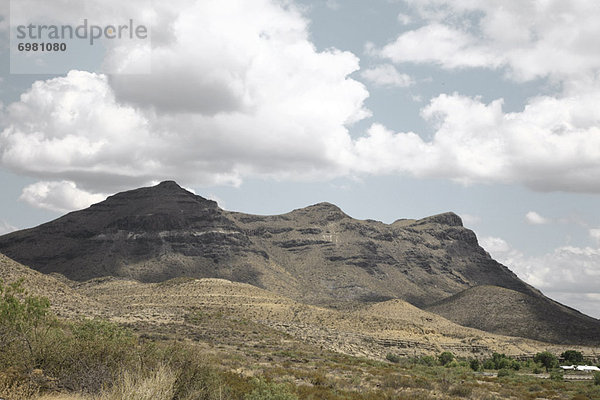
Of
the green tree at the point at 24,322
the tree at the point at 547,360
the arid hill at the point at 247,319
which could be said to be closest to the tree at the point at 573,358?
the tree at the point at 547,360

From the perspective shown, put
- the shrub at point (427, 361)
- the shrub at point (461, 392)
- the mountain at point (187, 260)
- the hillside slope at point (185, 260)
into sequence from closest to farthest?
the shrub at point (461, 392) < the shrub at point (427, 361) < the mountain at point (187, 260) < the hillside slope at point (185, 260)

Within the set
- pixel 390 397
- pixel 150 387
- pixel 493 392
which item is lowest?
pixel 493 392

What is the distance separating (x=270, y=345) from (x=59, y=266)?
13089 cm

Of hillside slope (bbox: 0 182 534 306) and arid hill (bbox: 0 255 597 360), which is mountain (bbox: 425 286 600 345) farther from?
hillside slope (bbox: 0 182 534 306)

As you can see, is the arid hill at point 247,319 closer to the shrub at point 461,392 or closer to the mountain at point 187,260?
the shrub at point 461,392

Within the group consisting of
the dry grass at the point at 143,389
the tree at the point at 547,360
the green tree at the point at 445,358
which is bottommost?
the tree at the point at 547,360

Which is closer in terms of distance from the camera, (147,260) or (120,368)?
(120,368)

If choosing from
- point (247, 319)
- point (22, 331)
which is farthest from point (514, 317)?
point (22, 331)

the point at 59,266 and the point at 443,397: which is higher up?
the point at 59,266

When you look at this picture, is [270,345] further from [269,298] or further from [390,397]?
[269,298]

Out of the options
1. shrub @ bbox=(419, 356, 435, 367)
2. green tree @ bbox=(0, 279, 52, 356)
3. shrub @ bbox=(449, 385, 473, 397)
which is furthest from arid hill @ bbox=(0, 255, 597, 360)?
green tree @ bbox=(0, 279, 52, 356)

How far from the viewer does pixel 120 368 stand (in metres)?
15.4

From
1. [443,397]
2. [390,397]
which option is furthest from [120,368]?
[443,397]

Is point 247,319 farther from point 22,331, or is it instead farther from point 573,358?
point 22,331
